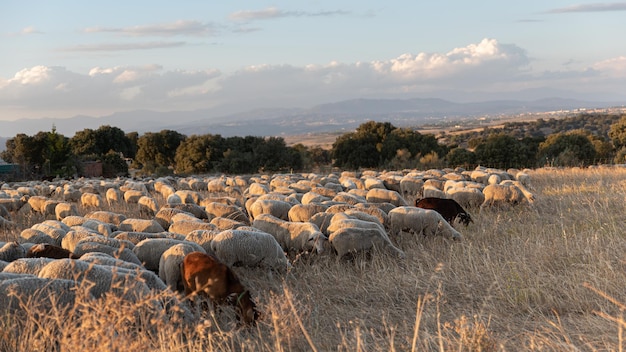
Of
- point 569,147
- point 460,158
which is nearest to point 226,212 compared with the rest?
A: point 460,158

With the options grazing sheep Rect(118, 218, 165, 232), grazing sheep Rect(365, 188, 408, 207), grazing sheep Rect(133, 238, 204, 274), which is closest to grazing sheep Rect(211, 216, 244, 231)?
grazing sheep Rect(118, 218, 165, 232)

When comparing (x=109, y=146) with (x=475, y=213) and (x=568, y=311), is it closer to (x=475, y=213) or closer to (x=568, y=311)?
(x=475, y=213)

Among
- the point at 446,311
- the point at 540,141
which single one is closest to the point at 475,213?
the point at 446,311

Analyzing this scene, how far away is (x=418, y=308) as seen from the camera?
4.35m

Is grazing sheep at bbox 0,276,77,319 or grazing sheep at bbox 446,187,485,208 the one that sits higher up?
grazing sheep at bbox 0,276,77,319

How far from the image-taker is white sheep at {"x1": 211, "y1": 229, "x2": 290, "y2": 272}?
27.3 ft

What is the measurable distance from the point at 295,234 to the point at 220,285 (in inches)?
135

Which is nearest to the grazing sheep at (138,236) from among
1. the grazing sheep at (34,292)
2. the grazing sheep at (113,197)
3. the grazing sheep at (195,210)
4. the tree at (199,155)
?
the grazing sheep at (34,292)

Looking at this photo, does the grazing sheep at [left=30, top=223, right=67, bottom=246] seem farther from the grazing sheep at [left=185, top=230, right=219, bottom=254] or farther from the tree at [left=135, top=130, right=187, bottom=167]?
the tree at [left=135, top=130, right=187, bottom=167]

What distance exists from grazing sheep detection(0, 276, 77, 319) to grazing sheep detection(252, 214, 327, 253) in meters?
4.34

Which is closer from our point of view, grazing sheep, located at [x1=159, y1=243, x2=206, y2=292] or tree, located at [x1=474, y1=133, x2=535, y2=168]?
grazing sheep, located at [x1=159, y1=243, x2=206, y2=292]

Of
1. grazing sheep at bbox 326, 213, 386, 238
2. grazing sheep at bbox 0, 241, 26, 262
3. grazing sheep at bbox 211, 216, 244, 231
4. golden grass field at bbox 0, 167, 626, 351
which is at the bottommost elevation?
golden grass field at bbox 0, 167, 626, 351

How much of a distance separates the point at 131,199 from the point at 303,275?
11748mm

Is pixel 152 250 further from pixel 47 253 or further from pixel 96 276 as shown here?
pixel 96 276
